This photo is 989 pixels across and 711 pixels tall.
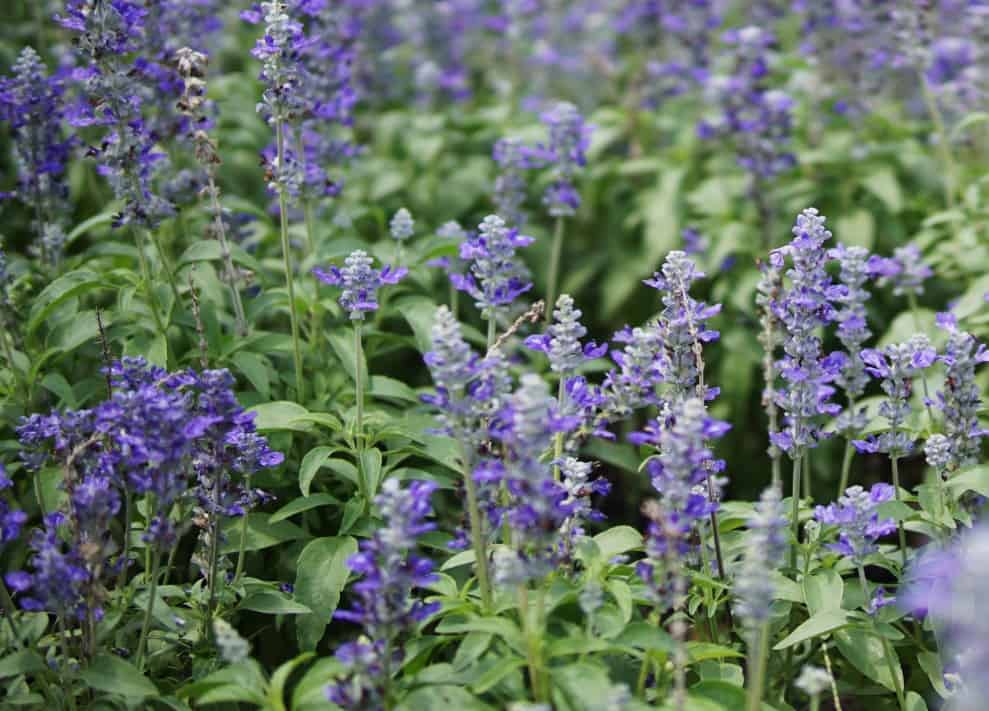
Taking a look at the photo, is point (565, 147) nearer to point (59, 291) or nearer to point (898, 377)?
point (898, 377)

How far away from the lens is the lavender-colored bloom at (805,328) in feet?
11.6

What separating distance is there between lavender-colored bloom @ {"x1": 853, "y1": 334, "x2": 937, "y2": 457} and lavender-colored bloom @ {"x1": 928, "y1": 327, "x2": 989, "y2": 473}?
0.24ft

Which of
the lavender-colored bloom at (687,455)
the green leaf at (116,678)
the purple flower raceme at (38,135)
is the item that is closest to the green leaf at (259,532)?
the green leaf at (116,678)

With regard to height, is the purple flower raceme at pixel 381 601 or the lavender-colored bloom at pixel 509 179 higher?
the lavender-colored bloom at pixel 509 179

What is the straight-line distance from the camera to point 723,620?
4.14 meters

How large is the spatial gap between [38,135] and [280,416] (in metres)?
1.83

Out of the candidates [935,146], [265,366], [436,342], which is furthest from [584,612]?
[935,146]

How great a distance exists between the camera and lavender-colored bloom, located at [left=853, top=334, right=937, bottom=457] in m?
3.76

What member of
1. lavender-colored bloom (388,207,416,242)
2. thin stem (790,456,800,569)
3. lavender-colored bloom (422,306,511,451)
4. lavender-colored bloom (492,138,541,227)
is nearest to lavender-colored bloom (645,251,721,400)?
thin stem (790,456,800,569)

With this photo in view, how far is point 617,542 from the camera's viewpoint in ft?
12.1

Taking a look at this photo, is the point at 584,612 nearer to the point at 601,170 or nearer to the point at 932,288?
the point at 932,288

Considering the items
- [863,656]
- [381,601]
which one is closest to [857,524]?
[863,656]

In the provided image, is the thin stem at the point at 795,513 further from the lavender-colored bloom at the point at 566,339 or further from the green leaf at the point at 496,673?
the green leaf at the point at 496,673

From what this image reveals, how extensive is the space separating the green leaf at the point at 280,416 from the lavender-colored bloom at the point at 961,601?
212cm
